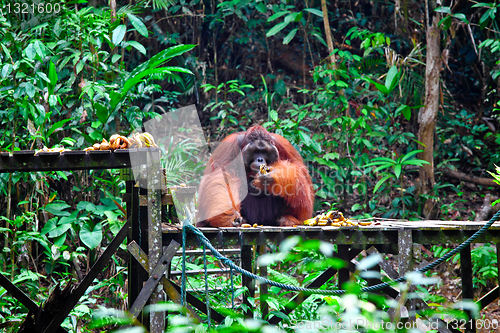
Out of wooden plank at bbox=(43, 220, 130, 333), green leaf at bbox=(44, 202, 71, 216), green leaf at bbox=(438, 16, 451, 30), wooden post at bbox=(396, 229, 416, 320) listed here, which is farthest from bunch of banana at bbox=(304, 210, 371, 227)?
green leaf at bbox=(438, 16, 451, 30)

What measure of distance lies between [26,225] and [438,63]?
5675 mm

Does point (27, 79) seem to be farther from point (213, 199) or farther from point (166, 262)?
point (166, 262)

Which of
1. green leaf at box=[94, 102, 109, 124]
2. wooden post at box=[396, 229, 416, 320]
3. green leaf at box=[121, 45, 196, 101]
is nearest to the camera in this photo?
wooden post at box=[396, 229, 416, 320]

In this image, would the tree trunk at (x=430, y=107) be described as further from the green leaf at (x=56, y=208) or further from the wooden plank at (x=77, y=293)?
the green leaf at (x=56, y=208)

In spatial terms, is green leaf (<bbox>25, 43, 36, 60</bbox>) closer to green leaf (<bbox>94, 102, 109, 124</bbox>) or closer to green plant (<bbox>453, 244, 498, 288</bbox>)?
green leaf (<bbox>94, 102, 109, 124</bbox>)

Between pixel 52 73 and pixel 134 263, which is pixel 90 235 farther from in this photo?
pixel 52 73

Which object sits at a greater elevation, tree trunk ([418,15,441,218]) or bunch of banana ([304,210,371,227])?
tree trunk ([418,15,441,218])

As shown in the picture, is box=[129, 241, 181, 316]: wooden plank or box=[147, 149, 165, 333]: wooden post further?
box=[147, 149, 165, 333]: wooden post

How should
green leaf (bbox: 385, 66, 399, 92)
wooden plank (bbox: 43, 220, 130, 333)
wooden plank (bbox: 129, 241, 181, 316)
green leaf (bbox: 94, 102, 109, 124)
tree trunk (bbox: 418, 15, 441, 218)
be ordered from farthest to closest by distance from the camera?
tree trunk (bbox: 418, 15, 441, 218)
green leaf (bbox: 385, 66, 399, 92)
green leaf (bbox: 94, 102, 109, 124)
wooden plank (bbox: 43, 220, 130, 333)
wooden plank (bbox: 129, 241, 181, 316)

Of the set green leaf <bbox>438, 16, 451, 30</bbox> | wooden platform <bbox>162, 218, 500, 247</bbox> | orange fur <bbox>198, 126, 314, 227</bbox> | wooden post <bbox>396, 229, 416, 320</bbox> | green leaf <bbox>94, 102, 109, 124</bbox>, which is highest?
green leaf <bbox>438, 16, 451, 30</bbox>

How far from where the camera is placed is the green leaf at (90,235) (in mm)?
4391

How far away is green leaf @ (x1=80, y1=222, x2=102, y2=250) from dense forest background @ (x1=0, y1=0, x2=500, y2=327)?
0.01m

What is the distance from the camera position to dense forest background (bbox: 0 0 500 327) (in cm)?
467

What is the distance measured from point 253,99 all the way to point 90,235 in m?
4.30
